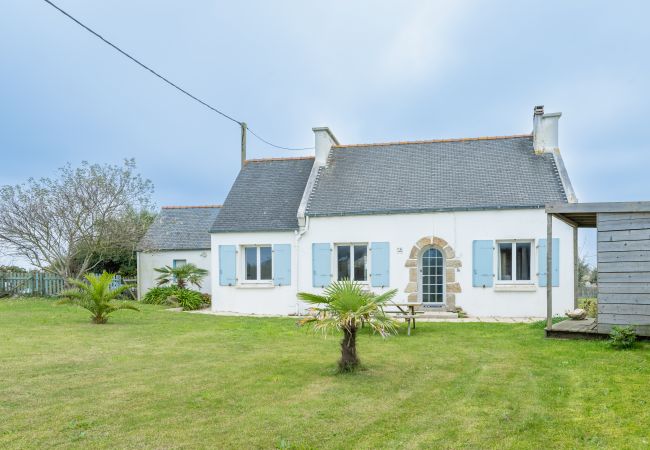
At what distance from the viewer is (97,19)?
11.6m

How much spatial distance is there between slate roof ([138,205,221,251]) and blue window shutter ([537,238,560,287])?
1379 cm

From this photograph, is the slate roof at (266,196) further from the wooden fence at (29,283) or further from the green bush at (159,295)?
the wooden fence at (29,283)

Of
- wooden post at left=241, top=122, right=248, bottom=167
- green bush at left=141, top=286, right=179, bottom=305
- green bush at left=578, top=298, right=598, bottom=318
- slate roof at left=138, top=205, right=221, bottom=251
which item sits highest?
wooden post at left=241, top=122, right=248, bottom=167

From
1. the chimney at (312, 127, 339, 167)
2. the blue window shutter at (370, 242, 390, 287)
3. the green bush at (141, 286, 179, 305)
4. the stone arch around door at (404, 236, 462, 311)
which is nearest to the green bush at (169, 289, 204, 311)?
the green bush at (141, 286, 179, 305)

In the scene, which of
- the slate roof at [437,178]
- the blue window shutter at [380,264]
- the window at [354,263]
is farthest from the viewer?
the window at [354,263]

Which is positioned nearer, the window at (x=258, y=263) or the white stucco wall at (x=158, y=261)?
the window at (x=258, y=263)

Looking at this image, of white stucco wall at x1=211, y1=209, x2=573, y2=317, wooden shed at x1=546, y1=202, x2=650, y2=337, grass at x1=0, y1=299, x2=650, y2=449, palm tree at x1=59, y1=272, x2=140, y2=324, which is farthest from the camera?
white stucco wall at x1=211, y1=209, x2=573, y2=317

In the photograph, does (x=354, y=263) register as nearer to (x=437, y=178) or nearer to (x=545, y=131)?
(x=437, y=178)

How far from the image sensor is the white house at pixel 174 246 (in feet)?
76.8

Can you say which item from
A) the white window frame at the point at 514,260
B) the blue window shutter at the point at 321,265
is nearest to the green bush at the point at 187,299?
the blue window shutter at the point at 321,265

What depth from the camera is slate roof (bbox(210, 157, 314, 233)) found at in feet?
58.3

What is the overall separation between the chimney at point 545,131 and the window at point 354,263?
6.92 meters

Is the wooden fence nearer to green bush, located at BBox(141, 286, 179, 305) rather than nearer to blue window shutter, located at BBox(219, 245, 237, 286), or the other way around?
green bush, located at BBox(141, 286, 179, 305)

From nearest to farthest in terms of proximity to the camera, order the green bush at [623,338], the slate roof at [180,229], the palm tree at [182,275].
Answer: the green bush at [623,338] → the palm tree at [182,275] → the slate roof at [180,229]
